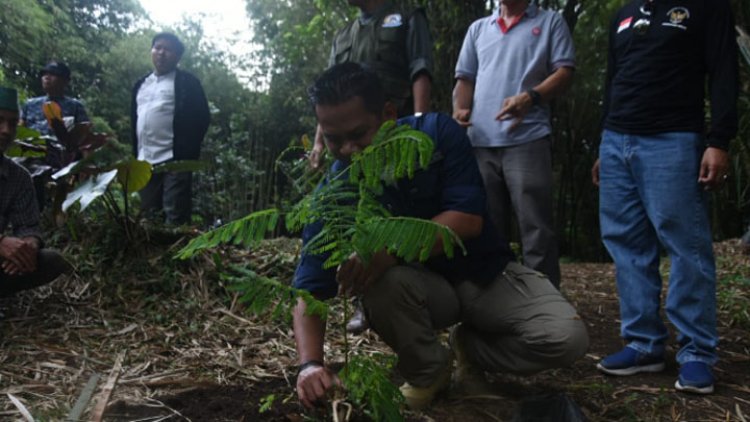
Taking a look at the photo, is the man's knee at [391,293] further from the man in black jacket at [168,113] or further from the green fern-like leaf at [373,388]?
the man in black jacket at [168,113]

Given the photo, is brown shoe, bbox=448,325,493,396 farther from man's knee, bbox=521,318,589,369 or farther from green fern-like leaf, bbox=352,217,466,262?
green fern-like leaf, bbox=352,217,466,262

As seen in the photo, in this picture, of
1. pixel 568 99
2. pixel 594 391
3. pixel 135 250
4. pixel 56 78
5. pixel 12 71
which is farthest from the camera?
pixel 12 71

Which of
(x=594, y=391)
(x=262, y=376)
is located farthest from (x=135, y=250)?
(x=594, y=391)

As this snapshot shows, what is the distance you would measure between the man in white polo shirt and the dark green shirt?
307 millimetres

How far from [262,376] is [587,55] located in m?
7.61

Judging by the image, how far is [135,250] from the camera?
3449 mm

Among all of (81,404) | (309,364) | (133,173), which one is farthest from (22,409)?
(133,173)

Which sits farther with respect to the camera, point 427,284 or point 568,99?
point 568,99

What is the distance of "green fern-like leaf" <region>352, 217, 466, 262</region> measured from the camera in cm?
129

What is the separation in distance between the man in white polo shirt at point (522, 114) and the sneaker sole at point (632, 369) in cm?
51

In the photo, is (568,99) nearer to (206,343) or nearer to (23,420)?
(206,343)

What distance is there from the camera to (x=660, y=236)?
2.19m

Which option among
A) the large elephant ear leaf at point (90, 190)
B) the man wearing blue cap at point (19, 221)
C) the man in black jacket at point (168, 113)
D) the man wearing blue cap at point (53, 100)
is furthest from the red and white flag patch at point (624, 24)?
the man wearing blue cap at point (53, 100)

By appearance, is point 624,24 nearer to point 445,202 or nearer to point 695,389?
point 445,202
